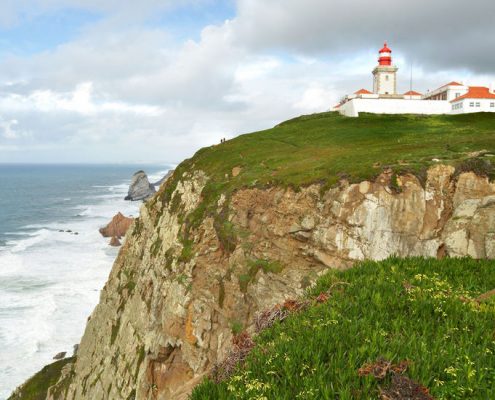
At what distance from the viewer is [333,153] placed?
102 feet

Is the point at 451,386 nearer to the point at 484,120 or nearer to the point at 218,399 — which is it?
the point at 218,399

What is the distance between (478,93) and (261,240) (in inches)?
1676

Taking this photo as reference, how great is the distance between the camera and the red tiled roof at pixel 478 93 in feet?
166

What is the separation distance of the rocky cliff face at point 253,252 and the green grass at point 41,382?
12.4ft

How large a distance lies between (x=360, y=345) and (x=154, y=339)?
21201 millimetres

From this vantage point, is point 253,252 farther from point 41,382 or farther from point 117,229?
point 117,229

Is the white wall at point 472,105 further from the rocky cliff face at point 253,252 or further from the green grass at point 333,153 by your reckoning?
the rocky cliff face at point 253,252

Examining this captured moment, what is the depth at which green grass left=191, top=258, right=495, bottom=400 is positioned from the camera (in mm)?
5148

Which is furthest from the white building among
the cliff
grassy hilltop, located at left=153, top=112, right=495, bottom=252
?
the cliff

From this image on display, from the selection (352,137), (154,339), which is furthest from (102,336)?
(352,137)

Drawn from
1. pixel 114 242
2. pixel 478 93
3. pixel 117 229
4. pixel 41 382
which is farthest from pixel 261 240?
pixel 117 229

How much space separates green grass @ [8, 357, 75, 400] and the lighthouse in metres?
56.0

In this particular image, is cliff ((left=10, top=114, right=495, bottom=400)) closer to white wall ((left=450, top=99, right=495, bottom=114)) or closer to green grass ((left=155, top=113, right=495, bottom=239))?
green grass ((left=155, top=113, right=495, bottom=239))

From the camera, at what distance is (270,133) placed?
4781cm
